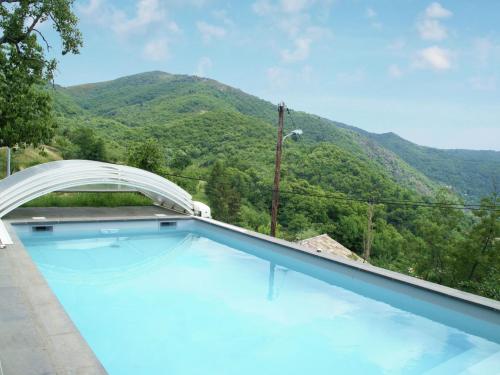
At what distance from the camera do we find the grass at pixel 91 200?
11852 millimetres

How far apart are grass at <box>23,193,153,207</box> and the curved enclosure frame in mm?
1753

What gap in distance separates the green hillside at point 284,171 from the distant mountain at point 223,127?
0.17 metres

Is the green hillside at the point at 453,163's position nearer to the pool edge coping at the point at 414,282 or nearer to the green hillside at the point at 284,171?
the green hillside at the point at 284,171

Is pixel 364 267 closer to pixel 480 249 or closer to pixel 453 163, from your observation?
pixel 480 249

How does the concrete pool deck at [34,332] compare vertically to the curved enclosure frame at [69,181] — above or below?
below

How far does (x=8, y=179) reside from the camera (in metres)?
9.64

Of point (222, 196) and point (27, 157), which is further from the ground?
point (27, 157)

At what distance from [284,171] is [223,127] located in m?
9.42

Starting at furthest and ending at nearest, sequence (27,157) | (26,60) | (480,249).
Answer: (27,157), (480,249), (26,60)

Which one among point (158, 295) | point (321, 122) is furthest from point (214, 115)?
point (158, 295)

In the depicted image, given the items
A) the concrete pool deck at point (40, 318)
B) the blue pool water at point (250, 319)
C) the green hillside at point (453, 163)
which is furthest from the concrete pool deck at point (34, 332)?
the green hillside at point (453, 163)

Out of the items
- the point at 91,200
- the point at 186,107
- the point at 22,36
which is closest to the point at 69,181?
the point at 91,200

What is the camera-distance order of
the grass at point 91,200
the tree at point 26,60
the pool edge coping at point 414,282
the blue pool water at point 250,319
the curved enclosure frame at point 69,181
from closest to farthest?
the blue pool water at point 250,319
the pool edge coping at point 414,282
the curved enclosure frame at point 69,181
the tree at point 26,60
the grass at point 91,200

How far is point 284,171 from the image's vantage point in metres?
36.6
